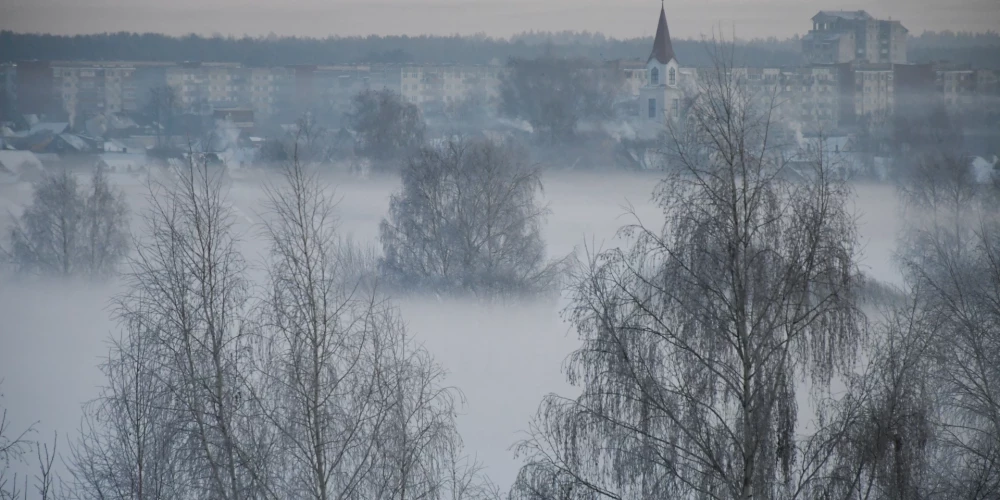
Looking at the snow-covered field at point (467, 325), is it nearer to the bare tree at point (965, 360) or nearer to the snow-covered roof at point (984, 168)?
the bare tree at point (965, 360)

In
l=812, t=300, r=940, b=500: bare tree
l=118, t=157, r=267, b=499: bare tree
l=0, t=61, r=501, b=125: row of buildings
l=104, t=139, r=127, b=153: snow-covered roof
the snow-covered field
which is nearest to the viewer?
l=812, t=300, r=940, b=500: bare tree

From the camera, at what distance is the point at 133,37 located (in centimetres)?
1248

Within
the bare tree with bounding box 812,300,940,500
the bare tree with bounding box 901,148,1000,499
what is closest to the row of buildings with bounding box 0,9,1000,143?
the bare tree with bounding box 901,148,1000,499

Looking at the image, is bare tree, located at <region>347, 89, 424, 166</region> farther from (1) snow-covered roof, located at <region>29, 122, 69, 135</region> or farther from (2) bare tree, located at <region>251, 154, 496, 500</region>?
(2) bare tree, located at <region>251, 154, 496, 500</region>

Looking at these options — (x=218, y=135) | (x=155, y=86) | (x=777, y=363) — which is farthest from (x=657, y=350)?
(x=155, y=86)

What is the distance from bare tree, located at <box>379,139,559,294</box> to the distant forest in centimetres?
149

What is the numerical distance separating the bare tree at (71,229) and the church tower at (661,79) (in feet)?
21.0

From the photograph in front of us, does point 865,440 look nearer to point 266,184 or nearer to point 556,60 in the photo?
point 266,184

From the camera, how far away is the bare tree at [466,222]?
36.8ft

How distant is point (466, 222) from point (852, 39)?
5.24 meters

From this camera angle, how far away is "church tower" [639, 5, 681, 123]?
1048cm

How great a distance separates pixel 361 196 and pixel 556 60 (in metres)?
3.23

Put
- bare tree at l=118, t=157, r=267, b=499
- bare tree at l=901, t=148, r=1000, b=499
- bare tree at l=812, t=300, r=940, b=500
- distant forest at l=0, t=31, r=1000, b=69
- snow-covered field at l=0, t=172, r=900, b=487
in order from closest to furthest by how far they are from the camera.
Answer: bare tree at l=812, t=300, r=940, b=500, bare tree at l=901, t=148, r=1000, b=499, bare tree at l=118, t=157, r=267, b=499, snow-covered field at l=0, t=172, r=900, b=487, distant forest at l=0, t=31, r=1000, b=69

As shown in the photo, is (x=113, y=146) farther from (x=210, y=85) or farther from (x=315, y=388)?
(x=315, y=388)
